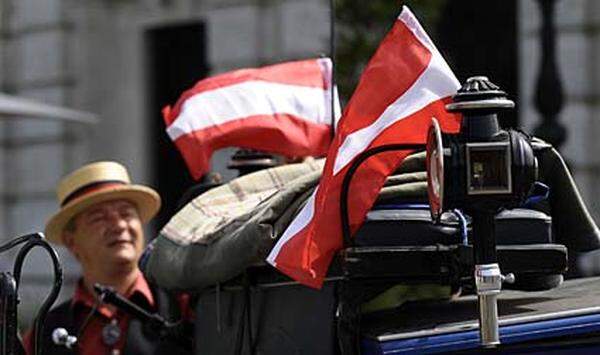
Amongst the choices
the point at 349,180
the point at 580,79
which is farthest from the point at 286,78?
the point at 580,79

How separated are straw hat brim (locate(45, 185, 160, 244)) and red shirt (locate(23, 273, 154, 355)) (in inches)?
12.5

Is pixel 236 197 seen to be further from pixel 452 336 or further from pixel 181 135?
pixel 452 336

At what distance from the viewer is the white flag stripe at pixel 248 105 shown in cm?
510

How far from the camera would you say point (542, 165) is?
335cm

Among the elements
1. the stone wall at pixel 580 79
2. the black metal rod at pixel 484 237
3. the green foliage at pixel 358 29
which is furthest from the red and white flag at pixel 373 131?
the stone wall at pixel 580 79

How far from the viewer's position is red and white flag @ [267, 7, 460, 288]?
10.0 ft

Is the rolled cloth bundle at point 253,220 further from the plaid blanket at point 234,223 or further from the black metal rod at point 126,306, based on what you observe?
the black metal rod at point 126,306

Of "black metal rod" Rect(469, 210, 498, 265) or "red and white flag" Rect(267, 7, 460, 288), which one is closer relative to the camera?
"black metal rod" Rect(469, 210, 498, 265)

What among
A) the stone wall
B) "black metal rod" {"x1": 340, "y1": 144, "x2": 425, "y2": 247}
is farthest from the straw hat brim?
the stone wall

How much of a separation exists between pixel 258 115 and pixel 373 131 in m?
1.95

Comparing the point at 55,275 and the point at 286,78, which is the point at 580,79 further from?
the point at 55,275

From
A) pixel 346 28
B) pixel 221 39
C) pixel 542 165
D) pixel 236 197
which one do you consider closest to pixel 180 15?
pixel 221 39

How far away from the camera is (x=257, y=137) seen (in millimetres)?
5008

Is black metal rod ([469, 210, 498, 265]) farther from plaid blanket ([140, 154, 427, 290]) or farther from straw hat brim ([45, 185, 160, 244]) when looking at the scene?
straw hat brim ([45, 185, 160, 244])
